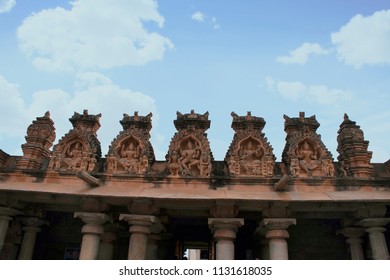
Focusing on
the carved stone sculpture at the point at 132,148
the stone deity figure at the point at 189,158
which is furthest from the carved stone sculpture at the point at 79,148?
the stone deity figure at the point at 189,158

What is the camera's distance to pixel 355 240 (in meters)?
9.48

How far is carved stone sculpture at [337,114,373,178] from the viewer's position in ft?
31.7

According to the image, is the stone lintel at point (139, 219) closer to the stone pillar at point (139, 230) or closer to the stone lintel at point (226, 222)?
the stone pillar at point (139, 230)

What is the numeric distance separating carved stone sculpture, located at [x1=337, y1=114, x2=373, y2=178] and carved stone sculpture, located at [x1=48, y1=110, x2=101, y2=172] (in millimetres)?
7747

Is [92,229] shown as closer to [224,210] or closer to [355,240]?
[224,210]

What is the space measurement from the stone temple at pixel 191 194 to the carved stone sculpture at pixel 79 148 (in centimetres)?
3

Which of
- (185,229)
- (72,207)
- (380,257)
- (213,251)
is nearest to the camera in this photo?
(380,257)

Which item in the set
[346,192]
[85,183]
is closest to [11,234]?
[85,183]

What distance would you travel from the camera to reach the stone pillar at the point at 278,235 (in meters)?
8.24

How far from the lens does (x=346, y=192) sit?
8805 millimetres

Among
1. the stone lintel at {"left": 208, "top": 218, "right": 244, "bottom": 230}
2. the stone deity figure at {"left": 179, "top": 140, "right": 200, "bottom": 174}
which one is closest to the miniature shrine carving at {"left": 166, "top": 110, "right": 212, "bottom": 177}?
the stone deity figure at {"left": 179, "top": 140, "right": 200, "bottom": 174}

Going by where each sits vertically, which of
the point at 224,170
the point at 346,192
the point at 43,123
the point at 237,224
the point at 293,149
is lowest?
the point at 237,224
